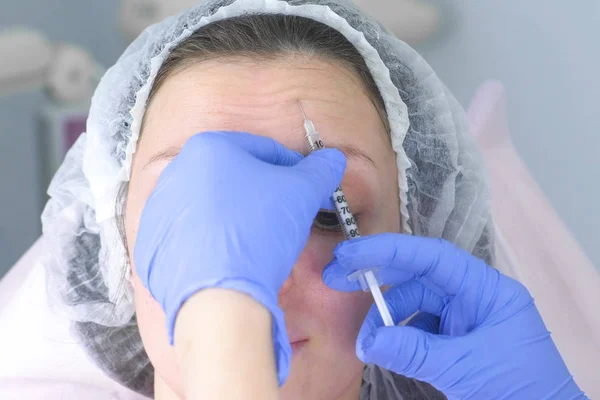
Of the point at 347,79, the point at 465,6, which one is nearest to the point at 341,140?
the point at 347,79

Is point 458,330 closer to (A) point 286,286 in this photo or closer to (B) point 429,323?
(B) point 429,323

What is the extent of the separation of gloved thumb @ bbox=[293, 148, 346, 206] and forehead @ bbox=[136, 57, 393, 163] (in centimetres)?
8

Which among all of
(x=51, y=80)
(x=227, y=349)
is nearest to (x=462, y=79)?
(x=51, y=80)

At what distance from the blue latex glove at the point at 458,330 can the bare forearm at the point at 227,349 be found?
0.90 feet

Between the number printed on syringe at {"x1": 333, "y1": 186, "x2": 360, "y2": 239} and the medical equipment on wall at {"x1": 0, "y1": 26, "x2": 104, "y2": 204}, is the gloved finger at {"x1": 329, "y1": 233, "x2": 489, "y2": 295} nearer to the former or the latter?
the number printed on syringe at {"x1": 333, "y1": 186, "x2": 360, "y2": 239}

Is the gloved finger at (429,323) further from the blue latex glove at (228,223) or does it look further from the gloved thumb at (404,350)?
the blue latex glove at (228,223)

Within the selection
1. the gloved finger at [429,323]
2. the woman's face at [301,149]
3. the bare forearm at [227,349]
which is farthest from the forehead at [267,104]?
the bare forearm at [227,349]

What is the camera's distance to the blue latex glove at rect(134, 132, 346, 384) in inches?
27.2

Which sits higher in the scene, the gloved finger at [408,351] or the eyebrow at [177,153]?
the eyebrow at [177,153]

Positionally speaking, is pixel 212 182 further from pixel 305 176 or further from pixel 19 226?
pixel 19 226

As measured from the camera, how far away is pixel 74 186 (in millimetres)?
1383

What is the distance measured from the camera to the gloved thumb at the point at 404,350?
3.00 feet

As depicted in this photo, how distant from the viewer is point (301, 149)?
994 millimetres

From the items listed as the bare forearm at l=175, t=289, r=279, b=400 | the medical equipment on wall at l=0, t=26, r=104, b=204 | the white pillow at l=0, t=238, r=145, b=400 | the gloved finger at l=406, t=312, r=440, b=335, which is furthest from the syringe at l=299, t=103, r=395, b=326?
the medical equipment on wall at l=0, t=26, r=104, b=204
